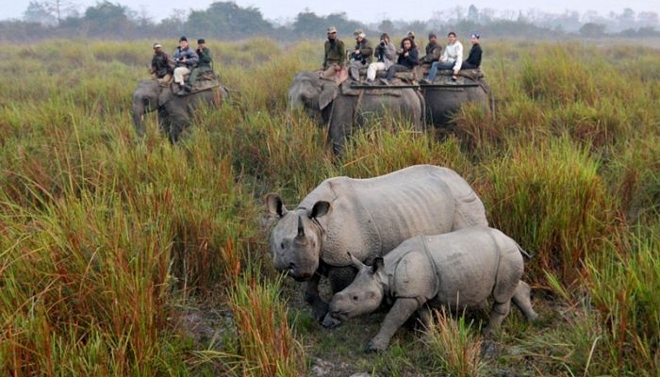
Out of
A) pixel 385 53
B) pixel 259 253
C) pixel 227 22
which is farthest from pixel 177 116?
pixel 227 22

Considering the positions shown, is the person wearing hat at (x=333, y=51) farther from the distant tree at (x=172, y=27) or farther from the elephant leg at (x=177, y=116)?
the distant tree at (x=172, y=27)

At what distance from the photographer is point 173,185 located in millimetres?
4887

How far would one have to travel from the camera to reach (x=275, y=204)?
13.5 feet

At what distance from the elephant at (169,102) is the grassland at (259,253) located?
1.58 meters

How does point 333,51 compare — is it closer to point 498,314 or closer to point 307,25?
point 498,314

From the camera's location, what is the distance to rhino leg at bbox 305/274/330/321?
4246mm

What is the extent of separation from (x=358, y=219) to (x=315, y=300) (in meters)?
0.59

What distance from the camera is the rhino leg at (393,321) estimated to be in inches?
150

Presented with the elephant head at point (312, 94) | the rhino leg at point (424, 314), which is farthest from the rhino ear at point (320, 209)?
the elephant head at point (312, 94)

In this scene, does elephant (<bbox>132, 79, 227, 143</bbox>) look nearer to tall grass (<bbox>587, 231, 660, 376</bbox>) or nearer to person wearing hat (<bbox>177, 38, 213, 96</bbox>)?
person wearing hat (<bbox>177, 38, 213, 96</bbox>)

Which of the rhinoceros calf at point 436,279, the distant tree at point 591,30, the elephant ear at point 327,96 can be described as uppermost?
the elephant ear at point 327,96

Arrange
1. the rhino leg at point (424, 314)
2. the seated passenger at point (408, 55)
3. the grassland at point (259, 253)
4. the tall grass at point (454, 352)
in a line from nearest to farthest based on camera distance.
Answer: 1. the grassland at point (259, 253)
2. the tall grass at point (454, 352)
3. the rhino leg at point (424, 314)
4. the seated passenger at point (408, 55)

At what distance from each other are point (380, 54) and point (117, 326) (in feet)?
26.2

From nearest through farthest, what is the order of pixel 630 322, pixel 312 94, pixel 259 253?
1. pixel 630 322
2. pixel 259 253
3. pixel 312 94
